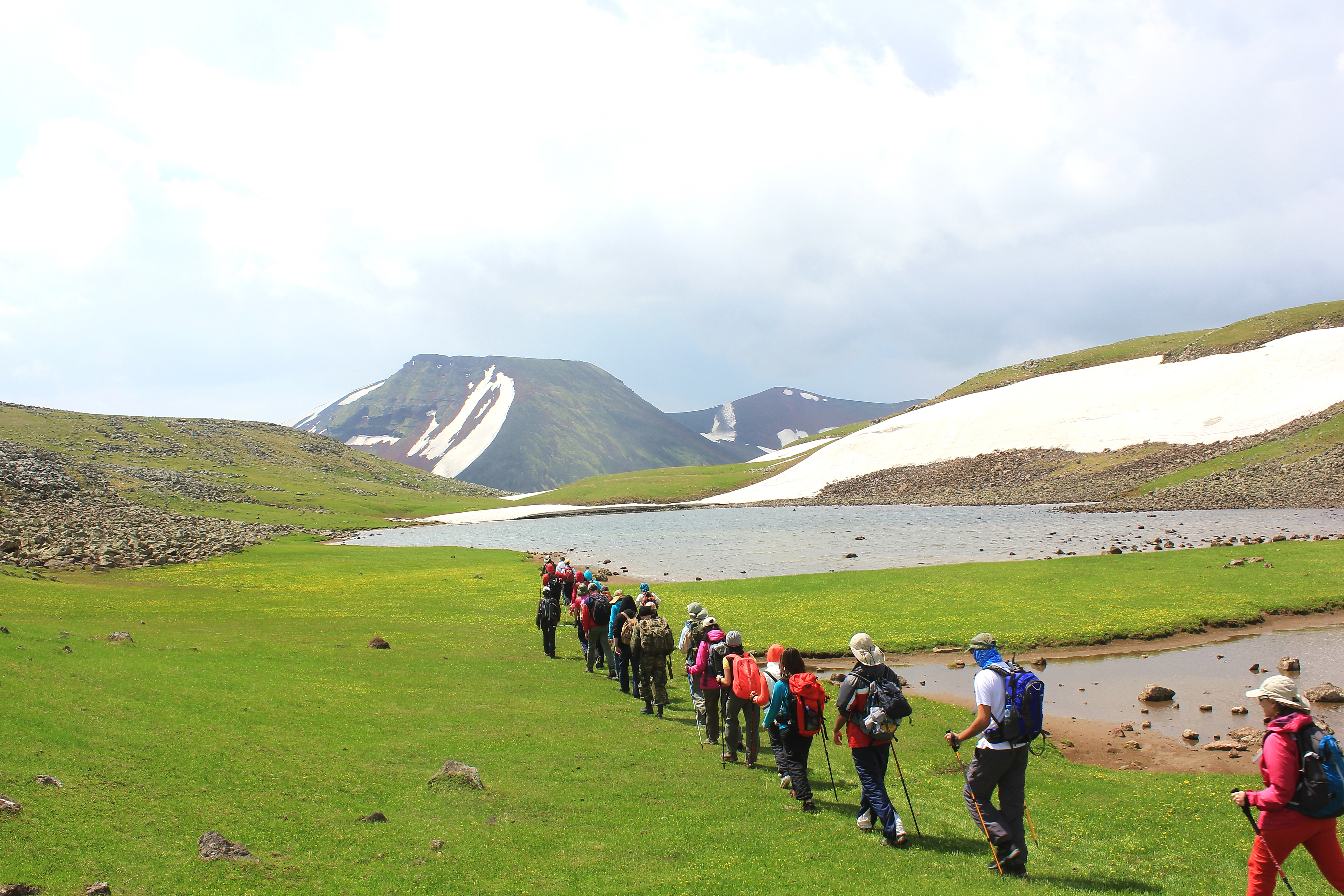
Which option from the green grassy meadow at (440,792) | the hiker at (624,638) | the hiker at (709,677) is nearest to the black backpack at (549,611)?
the green grassy meadow at (440,792)

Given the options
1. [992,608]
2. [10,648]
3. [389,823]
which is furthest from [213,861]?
[992,608]

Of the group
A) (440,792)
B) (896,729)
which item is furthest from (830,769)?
(440,792)

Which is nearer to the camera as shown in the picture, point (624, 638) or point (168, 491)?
point (624, 638)

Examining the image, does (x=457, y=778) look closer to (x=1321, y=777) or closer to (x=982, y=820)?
(x=982, y=820)

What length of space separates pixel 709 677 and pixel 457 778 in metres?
5.62

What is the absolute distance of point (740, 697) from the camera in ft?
46.1

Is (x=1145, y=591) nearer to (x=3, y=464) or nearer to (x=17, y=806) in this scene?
(x=17, y=806)

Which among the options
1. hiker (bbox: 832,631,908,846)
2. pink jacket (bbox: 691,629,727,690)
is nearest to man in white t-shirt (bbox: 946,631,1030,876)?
hiker (bbox: 832,631,908,846)

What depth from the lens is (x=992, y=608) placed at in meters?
Answer: 29.4

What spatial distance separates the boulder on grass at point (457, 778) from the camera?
12047 mm

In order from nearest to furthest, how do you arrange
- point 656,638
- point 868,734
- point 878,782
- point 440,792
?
point 868,734, point 878,782, point 440,792, point 656,638

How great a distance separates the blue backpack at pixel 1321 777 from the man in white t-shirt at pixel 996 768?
2884 millimetres

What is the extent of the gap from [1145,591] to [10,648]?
38.0m

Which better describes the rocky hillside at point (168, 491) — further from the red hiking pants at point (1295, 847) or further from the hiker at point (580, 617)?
the red hiking pants at point (1295, 847)
